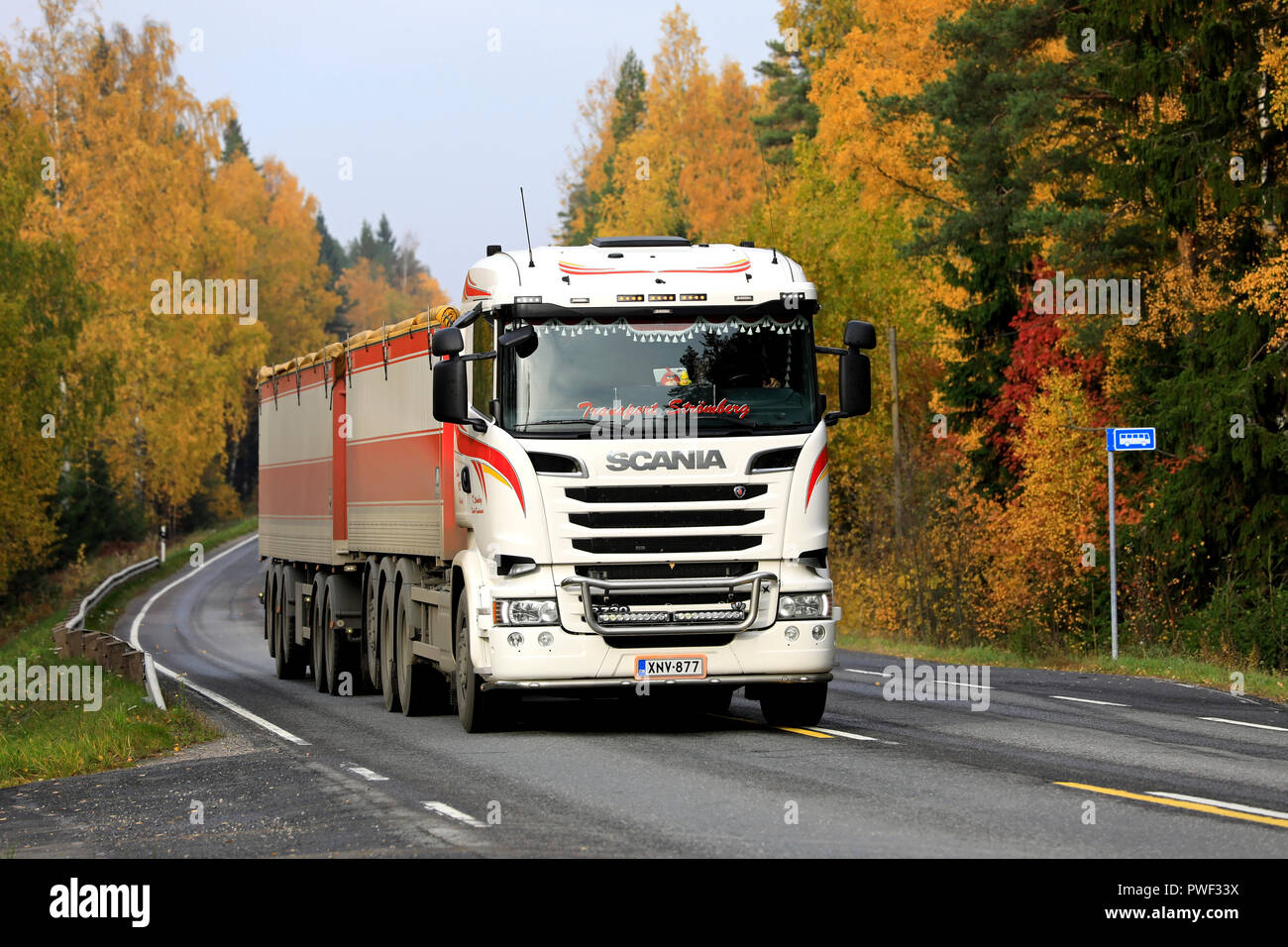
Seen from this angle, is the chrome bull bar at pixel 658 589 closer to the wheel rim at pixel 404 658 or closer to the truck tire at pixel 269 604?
the wheel rim at pixel 404 658

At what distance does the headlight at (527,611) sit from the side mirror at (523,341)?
197cm

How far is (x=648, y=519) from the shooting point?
45.9 feet

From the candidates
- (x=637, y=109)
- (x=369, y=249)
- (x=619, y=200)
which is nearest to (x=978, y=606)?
(x=619, y=200)

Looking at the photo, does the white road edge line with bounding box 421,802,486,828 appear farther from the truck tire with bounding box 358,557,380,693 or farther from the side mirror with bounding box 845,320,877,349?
the truck tire with bounding box 358,557,380,693

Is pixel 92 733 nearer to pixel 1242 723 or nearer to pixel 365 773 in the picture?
pixel 365 773

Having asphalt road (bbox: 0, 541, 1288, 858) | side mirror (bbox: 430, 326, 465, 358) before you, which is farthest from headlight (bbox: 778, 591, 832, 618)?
side mirror (bbox: 430, 326, 465, 358)

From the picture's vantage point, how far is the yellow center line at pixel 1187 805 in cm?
992

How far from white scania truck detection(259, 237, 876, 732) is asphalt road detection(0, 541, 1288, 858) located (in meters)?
0.78

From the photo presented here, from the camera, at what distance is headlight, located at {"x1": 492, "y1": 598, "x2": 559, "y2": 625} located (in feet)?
46.1

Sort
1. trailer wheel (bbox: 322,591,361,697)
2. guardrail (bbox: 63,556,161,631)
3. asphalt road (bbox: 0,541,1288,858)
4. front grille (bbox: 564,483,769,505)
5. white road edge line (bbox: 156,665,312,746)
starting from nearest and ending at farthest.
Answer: asphalt road (bbox: 0,541,1288,858) → front grille (bbox: 564,483,769,505) → white road edge line (bbox: 156,665,312,746) → trailer wheel (bbox: 322,591,361,697) → guardrail (bbox: 63,556,161,631)

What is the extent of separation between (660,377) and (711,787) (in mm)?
3926

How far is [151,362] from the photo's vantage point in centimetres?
5988

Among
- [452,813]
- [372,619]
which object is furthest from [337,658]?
[452,813]
